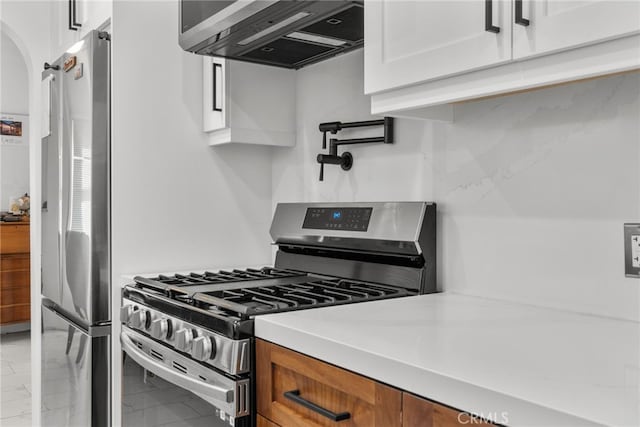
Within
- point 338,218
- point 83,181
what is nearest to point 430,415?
point 338,218

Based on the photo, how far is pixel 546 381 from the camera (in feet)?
2.69

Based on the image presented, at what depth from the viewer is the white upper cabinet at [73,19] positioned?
2268 mm

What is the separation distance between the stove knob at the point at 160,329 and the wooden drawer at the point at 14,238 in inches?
158

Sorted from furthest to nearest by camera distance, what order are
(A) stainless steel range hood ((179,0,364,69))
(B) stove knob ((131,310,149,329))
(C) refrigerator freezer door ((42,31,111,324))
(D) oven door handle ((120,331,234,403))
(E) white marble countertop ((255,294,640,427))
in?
(C) refrigerator freezer door ((42,31,111,324)) → (B) stove knob ((131,310,149,329)) → (A) stainless steel range hood ((179,0,364,69)) → (D) oven door handle ((120,331,234,403)) → (E) white marble countertop ((255,294,640,427))

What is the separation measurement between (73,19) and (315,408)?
2163mm

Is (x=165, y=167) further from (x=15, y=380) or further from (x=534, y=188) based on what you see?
(x=15, y=380)

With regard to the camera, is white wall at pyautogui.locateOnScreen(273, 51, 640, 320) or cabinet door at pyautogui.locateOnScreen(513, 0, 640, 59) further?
white wall at pyautogui.locateOnScreen(273, 51, 640, 320)

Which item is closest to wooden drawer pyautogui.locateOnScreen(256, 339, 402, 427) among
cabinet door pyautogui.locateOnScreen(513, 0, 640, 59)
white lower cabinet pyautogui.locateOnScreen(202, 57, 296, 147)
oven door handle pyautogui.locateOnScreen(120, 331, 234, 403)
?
oven door handle pyautogui.locateOnScreen(120, 331, 234, 403)

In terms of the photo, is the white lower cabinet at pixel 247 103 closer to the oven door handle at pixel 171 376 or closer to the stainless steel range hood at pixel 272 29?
the stainless steel range hood at pixel 272 29

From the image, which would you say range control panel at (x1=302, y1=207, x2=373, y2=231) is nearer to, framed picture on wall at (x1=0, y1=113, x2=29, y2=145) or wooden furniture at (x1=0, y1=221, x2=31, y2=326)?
wooden furniture at (x1=0, y1=221, x2=31, y2=326)

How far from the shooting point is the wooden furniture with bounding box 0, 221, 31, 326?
5020 mm

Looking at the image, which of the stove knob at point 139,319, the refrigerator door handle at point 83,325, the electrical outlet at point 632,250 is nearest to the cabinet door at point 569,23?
the electrical outlet at point 632,250

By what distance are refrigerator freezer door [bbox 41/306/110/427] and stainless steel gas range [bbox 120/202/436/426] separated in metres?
0.22

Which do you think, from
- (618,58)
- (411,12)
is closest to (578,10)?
(618,58)
